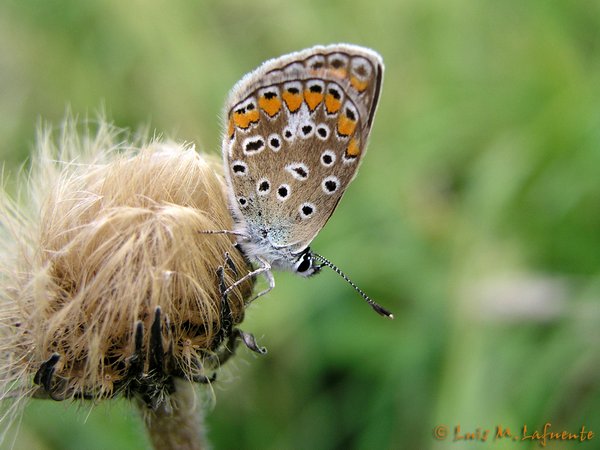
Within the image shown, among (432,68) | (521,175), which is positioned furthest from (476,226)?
(432,68)

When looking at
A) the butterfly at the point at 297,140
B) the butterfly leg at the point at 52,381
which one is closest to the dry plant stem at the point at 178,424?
the butterfly leg at the point at 52,381

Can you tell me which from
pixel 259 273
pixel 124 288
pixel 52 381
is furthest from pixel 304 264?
pixel 52 381

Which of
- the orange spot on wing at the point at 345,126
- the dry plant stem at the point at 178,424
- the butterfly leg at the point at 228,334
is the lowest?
the dry plant stem at the point at 178,424

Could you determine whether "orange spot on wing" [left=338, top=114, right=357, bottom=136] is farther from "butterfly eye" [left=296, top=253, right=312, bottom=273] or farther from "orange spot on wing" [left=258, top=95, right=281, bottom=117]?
"butterfly eye" [left=296, top=253, right=312, bottom=273]

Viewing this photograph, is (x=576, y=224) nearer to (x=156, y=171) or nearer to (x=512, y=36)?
(x=512, y=36)

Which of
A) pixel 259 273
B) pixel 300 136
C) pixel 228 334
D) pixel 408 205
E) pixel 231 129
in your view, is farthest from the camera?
pixel 408 205

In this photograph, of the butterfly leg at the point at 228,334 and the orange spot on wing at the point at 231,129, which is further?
the orange spot on wing at the point at 231,129

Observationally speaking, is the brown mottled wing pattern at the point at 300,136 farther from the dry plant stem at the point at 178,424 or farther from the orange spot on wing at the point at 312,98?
the dry plant stem at the point at 178,424

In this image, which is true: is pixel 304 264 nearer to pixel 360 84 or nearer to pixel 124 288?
pixel 360 84
